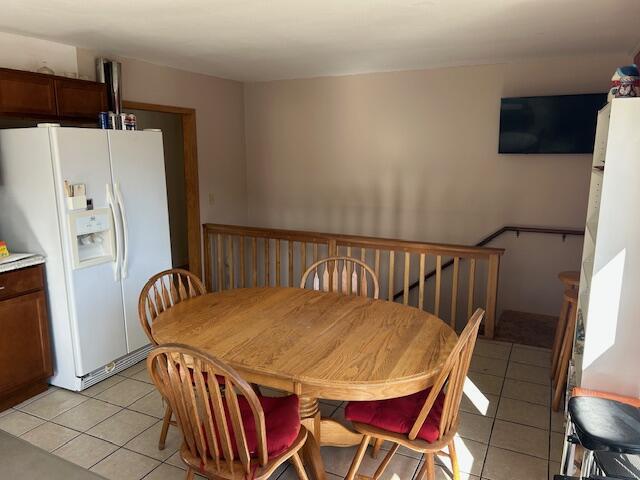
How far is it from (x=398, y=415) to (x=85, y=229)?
2265 millimetres

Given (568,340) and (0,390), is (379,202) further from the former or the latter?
(0,390)

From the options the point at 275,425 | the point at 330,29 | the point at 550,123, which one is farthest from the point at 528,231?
the point at 275,425

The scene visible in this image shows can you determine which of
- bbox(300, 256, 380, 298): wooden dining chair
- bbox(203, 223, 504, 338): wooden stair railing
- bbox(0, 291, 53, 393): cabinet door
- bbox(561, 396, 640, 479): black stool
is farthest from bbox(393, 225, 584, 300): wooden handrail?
bbox(0, 291, 53, 393): cabinet door

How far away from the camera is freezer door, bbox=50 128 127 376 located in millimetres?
2850

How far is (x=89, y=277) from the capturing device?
3.05m

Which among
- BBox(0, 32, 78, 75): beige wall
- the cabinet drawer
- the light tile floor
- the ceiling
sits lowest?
the light tile floor

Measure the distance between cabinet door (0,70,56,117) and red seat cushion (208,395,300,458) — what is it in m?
2.36

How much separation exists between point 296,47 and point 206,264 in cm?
239

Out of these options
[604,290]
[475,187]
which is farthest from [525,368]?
[475,187]

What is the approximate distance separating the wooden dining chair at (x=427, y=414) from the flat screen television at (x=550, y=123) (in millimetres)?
2863

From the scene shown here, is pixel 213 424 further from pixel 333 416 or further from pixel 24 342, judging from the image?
pixel 24 342

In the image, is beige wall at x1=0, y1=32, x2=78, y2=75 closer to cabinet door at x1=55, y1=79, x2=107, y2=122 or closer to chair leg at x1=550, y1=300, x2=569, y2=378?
cabinet door at x1=55, y1=79, x2=107, y2=122

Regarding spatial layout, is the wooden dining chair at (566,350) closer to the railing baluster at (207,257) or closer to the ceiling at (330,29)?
the ceiling at (330,29)

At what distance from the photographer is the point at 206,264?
4875 mm
